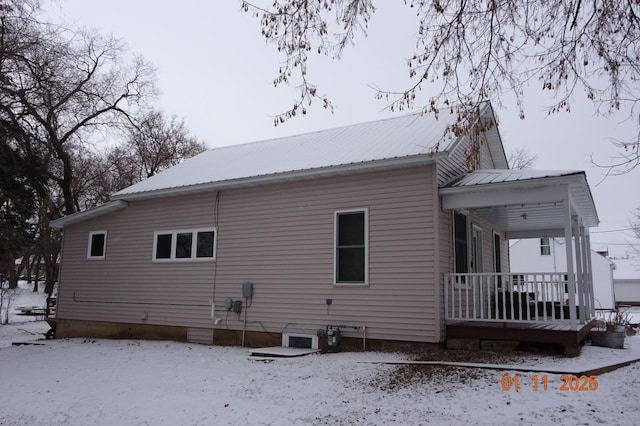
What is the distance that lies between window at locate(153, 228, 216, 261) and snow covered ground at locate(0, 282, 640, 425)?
297cm

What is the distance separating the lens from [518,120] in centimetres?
608

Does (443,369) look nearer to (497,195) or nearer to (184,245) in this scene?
(497,195)

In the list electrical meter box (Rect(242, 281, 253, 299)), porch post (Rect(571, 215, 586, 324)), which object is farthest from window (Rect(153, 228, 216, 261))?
porch post (Rect(571, 215, 586, 324))

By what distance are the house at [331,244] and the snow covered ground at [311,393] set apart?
1.05m

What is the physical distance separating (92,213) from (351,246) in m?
8.07

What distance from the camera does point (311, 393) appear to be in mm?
6559

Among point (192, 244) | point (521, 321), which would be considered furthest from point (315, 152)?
point (521, 321)

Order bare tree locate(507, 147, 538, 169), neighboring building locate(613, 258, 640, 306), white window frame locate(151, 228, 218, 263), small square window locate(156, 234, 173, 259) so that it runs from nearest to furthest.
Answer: white window frame locate(151, 228, 218, 263) < small square window locate(156, 234, 173, 259) < bare tree locate(507, 147, 538, 169) < neighboring building locate(613, 258, 640, 306)

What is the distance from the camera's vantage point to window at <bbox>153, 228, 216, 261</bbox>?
11.9 meters

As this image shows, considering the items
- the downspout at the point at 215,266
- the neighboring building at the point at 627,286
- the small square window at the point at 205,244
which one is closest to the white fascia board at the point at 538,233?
the downspout at the point at 215,266

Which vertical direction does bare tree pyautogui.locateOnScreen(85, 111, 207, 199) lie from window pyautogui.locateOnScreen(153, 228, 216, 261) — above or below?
above

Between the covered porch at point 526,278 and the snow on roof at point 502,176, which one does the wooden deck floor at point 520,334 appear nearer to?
the covered porch at point 526,278
